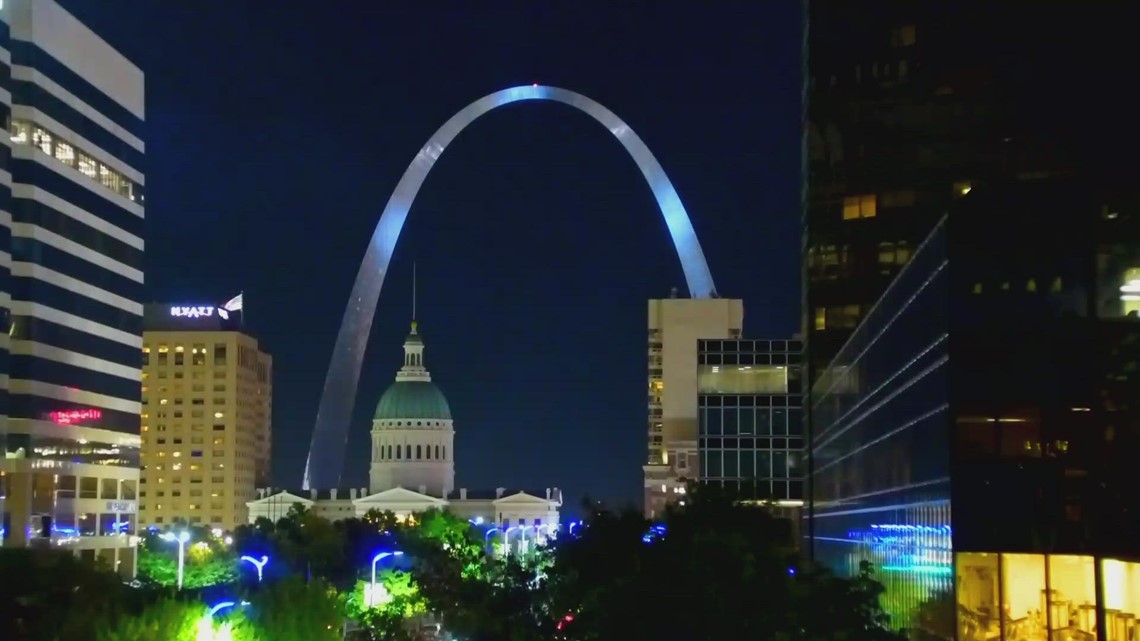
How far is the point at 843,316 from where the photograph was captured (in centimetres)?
7538

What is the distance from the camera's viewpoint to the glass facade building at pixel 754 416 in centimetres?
10006

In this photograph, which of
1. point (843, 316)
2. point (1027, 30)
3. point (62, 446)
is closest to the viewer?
point (1027, 30)

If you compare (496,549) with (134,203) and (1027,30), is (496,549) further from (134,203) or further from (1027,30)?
(1027,30)

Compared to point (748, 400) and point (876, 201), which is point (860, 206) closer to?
point (876, 201)

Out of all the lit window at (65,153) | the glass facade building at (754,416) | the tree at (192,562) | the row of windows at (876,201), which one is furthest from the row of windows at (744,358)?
the lit window at (65,153)

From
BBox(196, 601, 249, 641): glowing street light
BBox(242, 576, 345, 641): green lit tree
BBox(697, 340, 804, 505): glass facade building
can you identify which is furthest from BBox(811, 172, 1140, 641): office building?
BBox(697, 340, 804, 505): glass facade building

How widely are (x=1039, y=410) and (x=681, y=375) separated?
140m

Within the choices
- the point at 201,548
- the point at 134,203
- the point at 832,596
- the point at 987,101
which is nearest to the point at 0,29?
the point at 134,203

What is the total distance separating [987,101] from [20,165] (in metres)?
56.2

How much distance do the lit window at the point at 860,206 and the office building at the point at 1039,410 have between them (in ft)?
125

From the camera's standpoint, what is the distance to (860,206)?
71812 millimetres

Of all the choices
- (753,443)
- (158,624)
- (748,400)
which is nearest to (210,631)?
(158,624)

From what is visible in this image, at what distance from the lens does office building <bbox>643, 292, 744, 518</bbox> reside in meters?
166

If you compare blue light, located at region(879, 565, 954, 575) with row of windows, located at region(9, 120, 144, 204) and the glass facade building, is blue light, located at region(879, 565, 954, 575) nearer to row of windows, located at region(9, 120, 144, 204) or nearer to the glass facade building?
the glass facade building
